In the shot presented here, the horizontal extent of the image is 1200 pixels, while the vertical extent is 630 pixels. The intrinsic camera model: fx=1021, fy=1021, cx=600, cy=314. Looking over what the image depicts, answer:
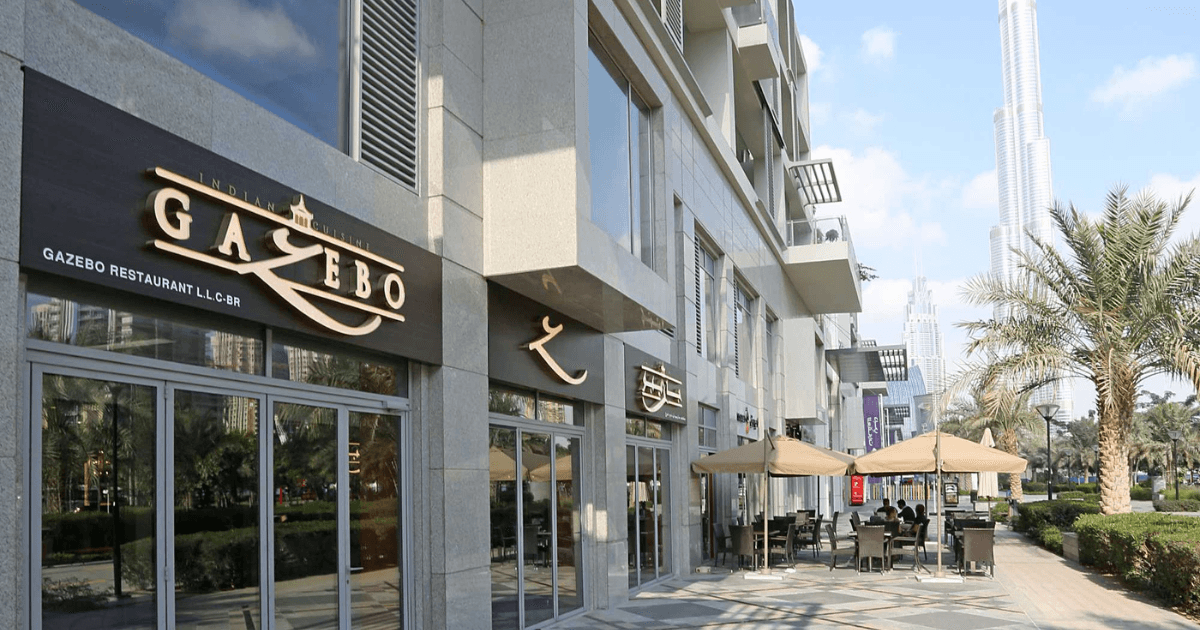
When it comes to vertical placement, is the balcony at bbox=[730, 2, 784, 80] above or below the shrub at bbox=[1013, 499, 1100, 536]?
above

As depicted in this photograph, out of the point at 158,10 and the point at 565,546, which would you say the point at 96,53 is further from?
the point at 565,546

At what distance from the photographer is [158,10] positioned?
6375mm

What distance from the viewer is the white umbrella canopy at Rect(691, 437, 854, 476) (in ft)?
59.2

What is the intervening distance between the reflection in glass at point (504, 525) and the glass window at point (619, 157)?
2.75 meters

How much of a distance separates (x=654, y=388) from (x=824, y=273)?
52.9 ft

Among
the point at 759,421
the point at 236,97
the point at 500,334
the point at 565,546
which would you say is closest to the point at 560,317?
the point at 500,334

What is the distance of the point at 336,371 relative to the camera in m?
8.09

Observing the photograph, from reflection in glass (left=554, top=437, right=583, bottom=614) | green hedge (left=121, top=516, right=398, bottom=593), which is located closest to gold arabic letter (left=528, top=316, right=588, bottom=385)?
reflection in glass (left=554, top=437, right=583, bottom=614)

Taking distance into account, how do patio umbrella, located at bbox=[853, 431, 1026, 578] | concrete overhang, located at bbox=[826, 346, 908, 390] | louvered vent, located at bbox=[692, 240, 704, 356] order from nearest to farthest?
patio umbrella, located at bbox=[853, 431, 1026, 578]
louvered vent, located at bbox=[692, 240, 704, 356]
concrete overhang, located at bbox=[826, 346, 908, 390]

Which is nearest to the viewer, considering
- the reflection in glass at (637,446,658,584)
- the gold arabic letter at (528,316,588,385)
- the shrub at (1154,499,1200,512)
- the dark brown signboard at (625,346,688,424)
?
Result: the gold arabic letter at (528,316,588,385)

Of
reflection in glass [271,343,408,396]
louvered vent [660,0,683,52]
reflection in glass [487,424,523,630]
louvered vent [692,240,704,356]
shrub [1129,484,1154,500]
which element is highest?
louvered vent [660,0,683,52]

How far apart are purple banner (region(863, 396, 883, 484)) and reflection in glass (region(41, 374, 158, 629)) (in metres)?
59.9

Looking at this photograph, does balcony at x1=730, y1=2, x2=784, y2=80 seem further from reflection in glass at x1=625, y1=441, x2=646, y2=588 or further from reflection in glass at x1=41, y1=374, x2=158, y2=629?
reflection in glass at x1=41, y1=374, x2=158, y2=629

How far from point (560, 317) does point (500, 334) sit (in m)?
1.67
